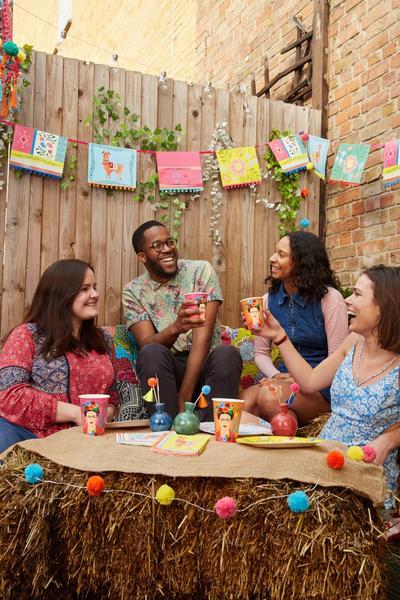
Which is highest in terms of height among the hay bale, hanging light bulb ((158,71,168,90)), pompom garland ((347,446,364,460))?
hanging light bulb ((158,71,168,90))

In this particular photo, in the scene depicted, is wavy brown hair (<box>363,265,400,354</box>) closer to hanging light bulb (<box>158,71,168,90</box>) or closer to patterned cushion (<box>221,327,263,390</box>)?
patterned cushion (<box>221,327,263,390</box>)

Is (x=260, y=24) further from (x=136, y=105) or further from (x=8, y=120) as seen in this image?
(x=8, y=120)

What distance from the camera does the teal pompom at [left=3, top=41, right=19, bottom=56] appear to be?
3.04 meters

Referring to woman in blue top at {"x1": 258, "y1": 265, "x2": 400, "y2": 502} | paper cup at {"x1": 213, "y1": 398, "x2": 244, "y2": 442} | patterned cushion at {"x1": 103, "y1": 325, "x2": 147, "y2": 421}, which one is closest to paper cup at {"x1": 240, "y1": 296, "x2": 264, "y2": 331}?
woman in blue top at {"x1": 258, "y1": 265, "x2": 400, "y2": 502}

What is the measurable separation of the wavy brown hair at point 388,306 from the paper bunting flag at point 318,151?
2107 millimetres

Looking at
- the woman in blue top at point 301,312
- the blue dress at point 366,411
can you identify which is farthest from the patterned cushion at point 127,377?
the blue dress at point 366,411

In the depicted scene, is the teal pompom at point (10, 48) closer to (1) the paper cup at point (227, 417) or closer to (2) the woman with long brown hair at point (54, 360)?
(2) the woman with long brown hair at point (54, 360)

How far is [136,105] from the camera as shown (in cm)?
371

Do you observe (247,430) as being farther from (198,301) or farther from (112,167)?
(112,167)

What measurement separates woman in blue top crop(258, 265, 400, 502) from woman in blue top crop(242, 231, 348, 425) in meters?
0.62

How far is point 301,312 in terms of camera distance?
9.75 ft

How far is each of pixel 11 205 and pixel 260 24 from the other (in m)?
3.22

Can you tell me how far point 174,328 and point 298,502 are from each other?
143cm

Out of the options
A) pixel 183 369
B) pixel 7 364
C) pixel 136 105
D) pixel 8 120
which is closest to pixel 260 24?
pixel 136 105
